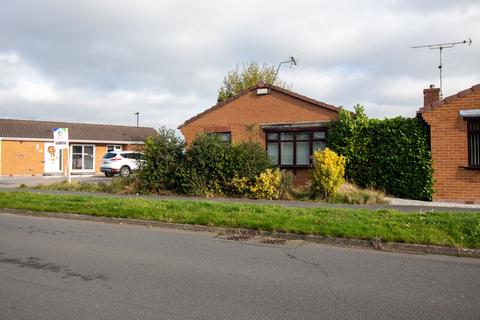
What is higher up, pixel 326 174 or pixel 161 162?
pixel 161 162

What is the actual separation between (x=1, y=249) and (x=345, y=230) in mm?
6322

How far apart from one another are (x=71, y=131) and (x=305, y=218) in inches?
1224

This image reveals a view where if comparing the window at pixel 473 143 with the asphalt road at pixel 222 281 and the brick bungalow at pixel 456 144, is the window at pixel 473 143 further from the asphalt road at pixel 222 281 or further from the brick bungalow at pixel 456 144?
the asphalt road at pixel 222 281

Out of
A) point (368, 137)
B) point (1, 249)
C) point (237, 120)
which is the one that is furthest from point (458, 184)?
point (1, 249)

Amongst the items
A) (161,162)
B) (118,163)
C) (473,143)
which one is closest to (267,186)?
(161,162)

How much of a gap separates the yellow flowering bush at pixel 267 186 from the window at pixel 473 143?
652 centimetres

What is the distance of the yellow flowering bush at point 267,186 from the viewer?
15.4 m

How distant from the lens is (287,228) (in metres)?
9.16

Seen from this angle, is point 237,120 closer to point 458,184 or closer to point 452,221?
point 458,184

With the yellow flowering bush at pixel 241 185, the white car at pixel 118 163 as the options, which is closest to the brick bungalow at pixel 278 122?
the yellow flowering bush at pixel 241 185

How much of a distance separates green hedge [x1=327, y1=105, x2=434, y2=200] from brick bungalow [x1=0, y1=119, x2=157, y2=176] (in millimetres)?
18076

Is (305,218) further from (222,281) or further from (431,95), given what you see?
(431,95)

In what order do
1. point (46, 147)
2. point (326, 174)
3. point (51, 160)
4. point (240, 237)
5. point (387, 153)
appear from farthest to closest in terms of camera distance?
point (51, 160)
point (46, 147)
point (387, 153)
point (326, 174)
point (240, 237)

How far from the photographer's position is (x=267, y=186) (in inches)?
607
